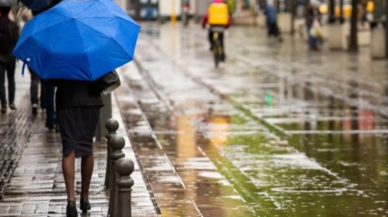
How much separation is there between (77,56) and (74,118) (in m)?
0.61

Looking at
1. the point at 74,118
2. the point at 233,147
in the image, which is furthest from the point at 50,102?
the point at 74,118

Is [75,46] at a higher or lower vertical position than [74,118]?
higher

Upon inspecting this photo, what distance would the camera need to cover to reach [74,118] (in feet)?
33.3

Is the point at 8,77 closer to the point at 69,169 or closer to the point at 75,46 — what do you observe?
the point at 69,169

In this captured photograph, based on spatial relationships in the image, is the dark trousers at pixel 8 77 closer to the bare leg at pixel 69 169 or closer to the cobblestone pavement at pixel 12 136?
the cobblestone pavement at pixel 12 136

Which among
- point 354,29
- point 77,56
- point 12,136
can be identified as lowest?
point 354,29

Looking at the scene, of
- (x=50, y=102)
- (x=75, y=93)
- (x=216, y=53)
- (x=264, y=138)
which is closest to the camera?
(x=75, y=93)

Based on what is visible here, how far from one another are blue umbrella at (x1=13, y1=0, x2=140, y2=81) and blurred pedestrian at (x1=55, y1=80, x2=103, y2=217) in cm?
26

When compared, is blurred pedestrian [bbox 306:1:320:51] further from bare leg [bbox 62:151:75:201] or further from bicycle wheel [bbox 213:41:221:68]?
bare leg [bbox 62:151:75:201]

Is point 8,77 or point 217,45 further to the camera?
point 217,45

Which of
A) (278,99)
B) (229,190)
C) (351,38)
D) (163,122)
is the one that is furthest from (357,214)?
(351,38)

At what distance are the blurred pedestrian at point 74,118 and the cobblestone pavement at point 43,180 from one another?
44 cm

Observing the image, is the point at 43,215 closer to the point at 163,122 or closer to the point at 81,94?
the point at 81,94

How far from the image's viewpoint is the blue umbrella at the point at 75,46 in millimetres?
9883
